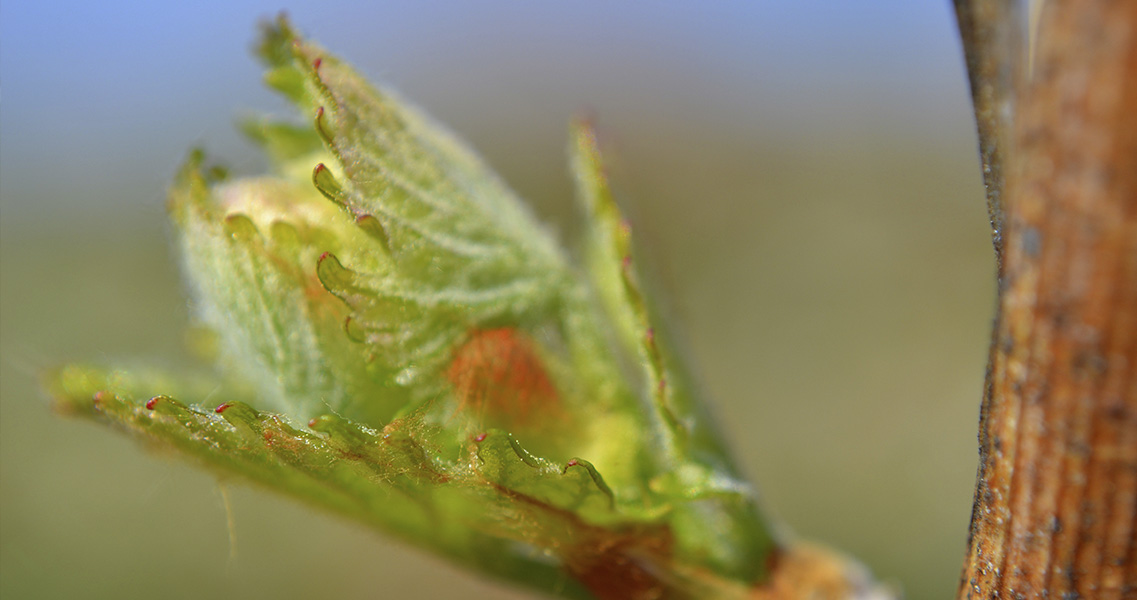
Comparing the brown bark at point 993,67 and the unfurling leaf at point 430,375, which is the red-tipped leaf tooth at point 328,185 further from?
the brown bark at point 993,67

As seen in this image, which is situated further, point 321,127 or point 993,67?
point 321,127

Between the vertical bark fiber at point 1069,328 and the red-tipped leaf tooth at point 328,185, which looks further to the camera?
the red-tipped leaf tooth at point 328,185

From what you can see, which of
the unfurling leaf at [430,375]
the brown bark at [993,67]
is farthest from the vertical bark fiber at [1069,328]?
the unfurling leaf at [430,375]

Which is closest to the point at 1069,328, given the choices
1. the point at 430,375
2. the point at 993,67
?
the point at 993,67

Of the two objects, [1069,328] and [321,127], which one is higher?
[321,127]

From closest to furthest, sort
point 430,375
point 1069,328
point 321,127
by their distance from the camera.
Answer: point 1069,328
point 321,127
point 430,375

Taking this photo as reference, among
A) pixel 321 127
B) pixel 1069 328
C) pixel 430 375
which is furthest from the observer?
pixel 430 375

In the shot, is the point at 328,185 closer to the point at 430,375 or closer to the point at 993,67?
the point at 430,375

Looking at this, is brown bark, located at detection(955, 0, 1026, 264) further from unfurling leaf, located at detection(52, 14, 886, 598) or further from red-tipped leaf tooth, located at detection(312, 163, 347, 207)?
red-tipped leaf tooth, located at detection(312, 163, 347, 207)
